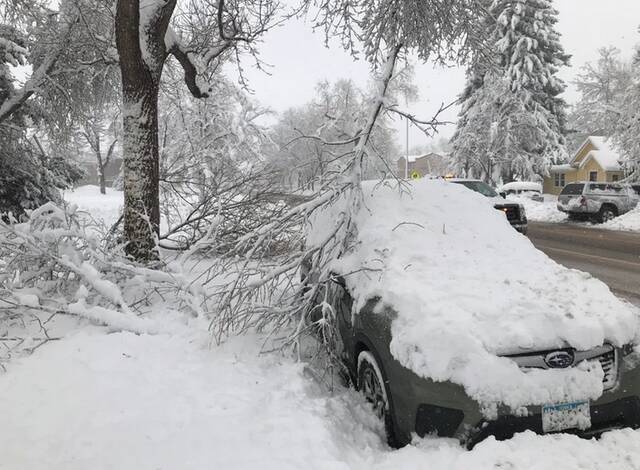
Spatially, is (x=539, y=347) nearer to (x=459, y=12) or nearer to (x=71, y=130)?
(x=459, y=12)

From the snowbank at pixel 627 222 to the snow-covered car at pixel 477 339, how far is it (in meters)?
17.2

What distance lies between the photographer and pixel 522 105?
3212cm

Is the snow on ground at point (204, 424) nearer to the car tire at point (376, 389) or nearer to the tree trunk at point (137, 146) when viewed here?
the car tire at point (376, 389)

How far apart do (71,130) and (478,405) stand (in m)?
11.8

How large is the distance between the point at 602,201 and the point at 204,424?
69.5 feet

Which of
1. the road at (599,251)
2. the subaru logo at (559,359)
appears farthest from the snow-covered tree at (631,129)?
the subaru logo at (559,359)

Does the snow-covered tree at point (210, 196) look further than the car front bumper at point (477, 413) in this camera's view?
Yes

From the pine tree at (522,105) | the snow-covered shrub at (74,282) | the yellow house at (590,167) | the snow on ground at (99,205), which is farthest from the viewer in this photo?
the yellow house at (590,167)

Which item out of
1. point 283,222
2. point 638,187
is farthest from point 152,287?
point 638,187

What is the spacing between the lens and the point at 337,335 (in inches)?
165

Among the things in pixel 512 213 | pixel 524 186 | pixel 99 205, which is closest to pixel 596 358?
pixel 512 213

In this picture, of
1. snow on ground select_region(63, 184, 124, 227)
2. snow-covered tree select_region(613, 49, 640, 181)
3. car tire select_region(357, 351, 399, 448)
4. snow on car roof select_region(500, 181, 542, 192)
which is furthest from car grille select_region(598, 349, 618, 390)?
snow on car roof select_region(500, 181, 542, 192)

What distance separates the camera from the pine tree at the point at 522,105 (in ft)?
105

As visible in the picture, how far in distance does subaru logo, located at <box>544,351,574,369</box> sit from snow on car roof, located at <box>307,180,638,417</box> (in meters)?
0.04
